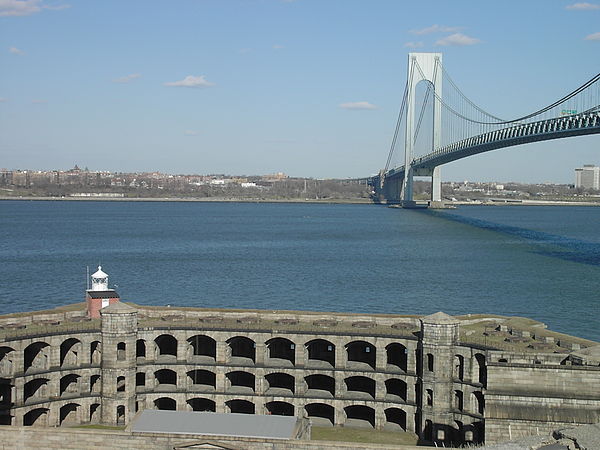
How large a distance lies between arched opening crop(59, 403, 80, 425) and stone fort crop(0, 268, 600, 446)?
0.05 m

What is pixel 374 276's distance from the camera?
88125mm

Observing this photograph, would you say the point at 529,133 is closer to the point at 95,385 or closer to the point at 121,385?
the point at 121,385

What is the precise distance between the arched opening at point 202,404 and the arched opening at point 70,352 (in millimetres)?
6104

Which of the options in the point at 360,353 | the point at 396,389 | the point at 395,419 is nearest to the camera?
the point at 395,419

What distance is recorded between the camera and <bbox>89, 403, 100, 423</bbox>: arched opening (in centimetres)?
4278

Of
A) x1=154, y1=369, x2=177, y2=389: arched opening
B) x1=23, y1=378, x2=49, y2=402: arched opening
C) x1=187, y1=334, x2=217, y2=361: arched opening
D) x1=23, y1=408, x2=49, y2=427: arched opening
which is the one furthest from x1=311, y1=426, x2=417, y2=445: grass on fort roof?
x1=23, y1=378, x2=49, y2=402: arched opening

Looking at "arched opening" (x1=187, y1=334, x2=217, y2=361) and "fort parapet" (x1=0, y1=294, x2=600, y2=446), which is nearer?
"fort parapet" (x1=0, y1=294, x2=600, y2=446)

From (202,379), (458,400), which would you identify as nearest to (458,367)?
(458,400)

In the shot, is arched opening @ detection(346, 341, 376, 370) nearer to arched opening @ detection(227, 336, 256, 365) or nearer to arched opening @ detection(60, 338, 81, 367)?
arched opening @ detection(227, 336, 256, 365)

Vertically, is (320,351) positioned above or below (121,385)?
above

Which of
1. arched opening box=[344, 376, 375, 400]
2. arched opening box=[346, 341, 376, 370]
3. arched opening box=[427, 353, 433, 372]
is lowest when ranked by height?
arched opening box=[344, 376, 375, 400]

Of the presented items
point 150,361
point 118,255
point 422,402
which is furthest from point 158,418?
point 118,255

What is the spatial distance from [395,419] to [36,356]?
18.0 m

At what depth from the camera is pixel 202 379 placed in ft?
148
